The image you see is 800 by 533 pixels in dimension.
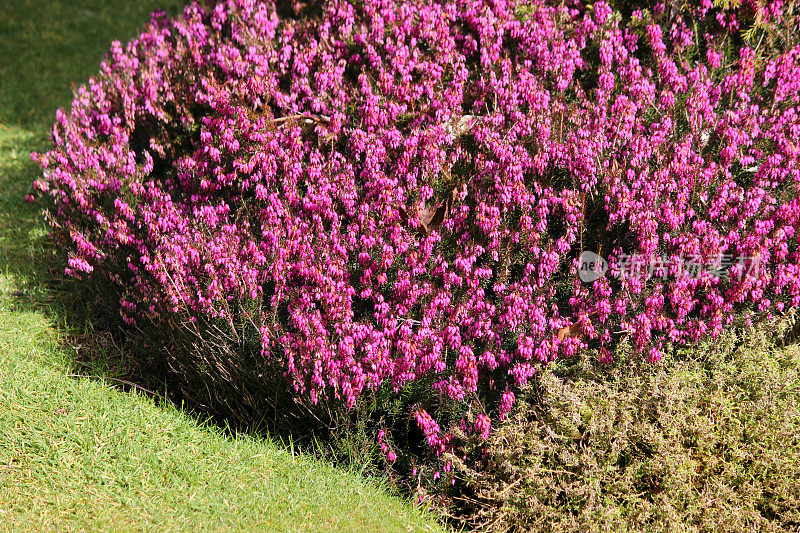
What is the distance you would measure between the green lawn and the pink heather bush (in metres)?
0.49

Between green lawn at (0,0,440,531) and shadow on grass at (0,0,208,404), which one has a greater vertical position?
shadow on grass at (0,0,208,404)

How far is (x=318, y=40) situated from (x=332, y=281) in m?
2.08

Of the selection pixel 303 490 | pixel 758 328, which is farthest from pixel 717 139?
pixel 303 490

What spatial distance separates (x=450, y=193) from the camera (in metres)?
4.15

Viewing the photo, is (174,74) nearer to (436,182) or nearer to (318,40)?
(318,40)

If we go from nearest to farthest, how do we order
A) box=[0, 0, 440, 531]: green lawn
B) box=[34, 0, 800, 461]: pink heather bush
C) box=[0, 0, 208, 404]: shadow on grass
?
box=[0, 0, 440, 531]: green lawn, box=[34, 0, 800, 461]: pink heather bush, box=[0, 0, 208, 404]: shadow on grass

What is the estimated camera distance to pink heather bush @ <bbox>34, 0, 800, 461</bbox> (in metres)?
3.84

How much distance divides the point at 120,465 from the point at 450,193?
247 centimetres

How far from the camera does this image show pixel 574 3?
16.6 ft

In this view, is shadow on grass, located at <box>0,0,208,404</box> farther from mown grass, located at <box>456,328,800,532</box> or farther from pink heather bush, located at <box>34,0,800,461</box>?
mown grass, located at <box>456,328,800,532</box>

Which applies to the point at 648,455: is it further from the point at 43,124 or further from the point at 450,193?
the point at 43,124

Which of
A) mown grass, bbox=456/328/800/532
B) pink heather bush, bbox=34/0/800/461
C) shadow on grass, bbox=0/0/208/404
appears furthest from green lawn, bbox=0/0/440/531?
mown grass, bbox=456/328/800/532

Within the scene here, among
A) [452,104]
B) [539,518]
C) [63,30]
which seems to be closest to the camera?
[539,518]

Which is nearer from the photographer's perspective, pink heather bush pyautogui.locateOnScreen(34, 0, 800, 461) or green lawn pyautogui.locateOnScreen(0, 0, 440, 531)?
green lawn pyautogui.locateOnScreen(0, 0, 440, 531)
